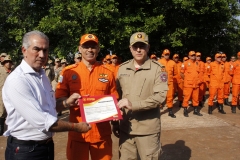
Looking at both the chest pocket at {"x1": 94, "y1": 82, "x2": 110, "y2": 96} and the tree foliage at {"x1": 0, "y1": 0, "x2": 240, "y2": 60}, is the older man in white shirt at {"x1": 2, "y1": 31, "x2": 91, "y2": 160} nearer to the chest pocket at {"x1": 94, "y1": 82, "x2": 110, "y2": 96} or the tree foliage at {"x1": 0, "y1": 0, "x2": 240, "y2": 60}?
the chest pocket at {"x1": 94, "y1": 82, "x2": 110, "y2": 96}

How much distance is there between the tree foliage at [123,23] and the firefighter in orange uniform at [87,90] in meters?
7.10

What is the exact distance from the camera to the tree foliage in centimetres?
995

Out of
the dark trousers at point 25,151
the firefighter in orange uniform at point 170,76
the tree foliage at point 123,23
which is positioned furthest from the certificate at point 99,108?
the tree foliage at point 123,23

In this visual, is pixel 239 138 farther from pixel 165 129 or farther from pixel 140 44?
pixel 140 44

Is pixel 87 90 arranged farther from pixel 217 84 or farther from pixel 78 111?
pixel 217 84

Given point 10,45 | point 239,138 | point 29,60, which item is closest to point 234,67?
point 239,138

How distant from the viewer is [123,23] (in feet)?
34.2

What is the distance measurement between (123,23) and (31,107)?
29.5 feet

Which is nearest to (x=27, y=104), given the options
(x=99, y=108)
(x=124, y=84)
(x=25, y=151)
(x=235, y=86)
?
(x=25, y=151)

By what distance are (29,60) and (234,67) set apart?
8.80 m

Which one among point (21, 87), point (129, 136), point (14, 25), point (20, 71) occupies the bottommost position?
point (129, 136)

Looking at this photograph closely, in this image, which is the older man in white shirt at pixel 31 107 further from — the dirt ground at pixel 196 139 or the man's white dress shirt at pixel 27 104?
the dirt ground at pixel 196 139

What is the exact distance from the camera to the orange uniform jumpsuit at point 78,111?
273 cm

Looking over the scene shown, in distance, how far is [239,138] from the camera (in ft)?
18.1
